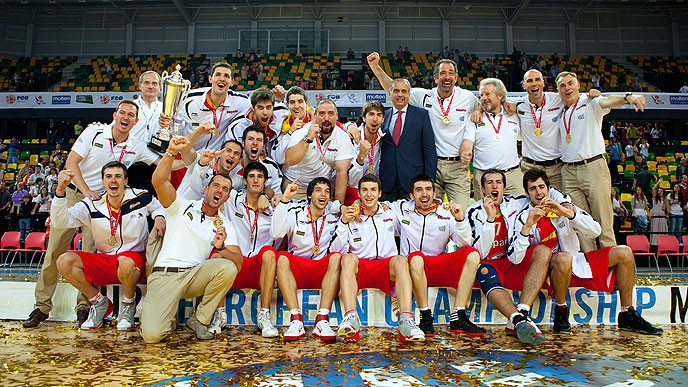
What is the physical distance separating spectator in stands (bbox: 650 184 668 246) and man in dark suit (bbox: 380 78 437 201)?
8.44 meters

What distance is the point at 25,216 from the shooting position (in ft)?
41.0

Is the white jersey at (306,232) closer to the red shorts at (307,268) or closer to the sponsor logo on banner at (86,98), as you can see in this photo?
the red shorts at (307,268)

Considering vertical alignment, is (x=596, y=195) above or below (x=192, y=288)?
above

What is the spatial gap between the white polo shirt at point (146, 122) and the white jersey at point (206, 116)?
0.34m

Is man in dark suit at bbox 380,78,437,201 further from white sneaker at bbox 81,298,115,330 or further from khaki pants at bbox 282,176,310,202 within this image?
white sneaker at bbox 81,298,115,330

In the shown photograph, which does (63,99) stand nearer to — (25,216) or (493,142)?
(25,216)

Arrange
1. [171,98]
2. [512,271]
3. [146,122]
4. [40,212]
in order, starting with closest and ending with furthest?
[171,98] < [512,271] < [146,122] < [40,212]

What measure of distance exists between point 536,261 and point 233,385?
3.11 metres

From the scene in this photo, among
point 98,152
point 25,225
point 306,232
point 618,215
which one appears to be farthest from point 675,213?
point 25,225

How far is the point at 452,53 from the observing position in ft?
81.6

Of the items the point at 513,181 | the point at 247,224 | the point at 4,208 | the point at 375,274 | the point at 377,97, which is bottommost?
the point at 375,274

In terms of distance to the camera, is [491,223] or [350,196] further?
[350,196]

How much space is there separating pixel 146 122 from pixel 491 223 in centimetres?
411

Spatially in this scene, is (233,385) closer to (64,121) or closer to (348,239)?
(348,239)
